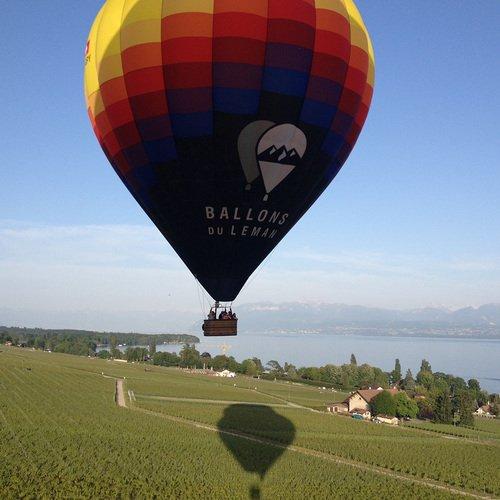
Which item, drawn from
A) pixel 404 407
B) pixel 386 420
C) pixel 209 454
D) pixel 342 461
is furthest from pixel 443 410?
pixel 209 454

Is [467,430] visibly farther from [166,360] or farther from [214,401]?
[166,360]

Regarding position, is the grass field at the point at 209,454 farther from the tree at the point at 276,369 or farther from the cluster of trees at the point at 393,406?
the tree at the point at 276,369

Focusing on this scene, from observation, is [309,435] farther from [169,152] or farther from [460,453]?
[169,152]

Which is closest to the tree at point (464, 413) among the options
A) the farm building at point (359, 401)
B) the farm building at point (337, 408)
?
the farm building at point (359, 401)

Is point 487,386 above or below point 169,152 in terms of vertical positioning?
below

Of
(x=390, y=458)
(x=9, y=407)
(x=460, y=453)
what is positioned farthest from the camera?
(x=9, y=407)

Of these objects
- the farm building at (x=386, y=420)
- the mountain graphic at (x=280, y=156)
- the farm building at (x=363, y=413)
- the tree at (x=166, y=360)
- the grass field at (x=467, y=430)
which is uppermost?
the mountain graphic at (x=280, y=156)

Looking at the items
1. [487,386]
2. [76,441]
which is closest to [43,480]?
[76,441]
